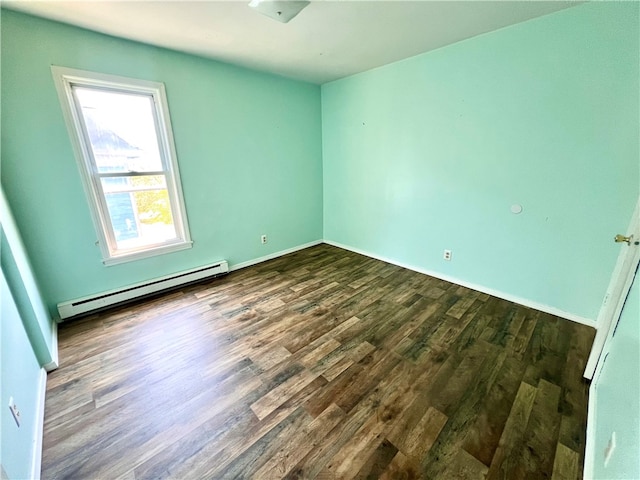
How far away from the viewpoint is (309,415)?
4.83ft

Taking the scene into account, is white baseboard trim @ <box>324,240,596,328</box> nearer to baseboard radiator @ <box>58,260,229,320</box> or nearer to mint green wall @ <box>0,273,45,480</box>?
baseboard radiator @ <box>58,260,229,320</box>

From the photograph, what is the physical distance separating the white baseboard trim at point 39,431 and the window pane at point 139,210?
127cm

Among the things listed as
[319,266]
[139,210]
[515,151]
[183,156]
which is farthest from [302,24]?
[319,266]

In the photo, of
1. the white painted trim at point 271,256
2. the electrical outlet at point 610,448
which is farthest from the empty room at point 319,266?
the white painted trim at point 271,256

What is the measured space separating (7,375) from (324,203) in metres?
3.70

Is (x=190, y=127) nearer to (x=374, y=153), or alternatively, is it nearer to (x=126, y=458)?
(x=374, y=153)

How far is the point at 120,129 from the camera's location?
7.95ft

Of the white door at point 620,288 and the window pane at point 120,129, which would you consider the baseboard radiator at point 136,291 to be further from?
the white door at point 620,288

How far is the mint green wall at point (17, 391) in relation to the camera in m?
1.03

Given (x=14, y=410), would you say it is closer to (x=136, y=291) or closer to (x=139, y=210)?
(x=136, y=291)

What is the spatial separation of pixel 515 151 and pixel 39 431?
3.88 m

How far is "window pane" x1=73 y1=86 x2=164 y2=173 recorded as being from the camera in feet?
7.44

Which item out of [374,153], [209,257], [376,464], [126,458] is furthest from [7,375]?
[374,153]

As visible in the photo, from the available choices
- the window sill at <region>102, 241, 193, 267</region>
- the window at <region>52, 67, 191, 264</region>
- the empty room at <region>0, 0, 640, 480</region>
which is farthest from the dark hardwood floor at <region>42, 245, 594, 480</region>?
the window at <region>52, 67, 191, 264</region>
